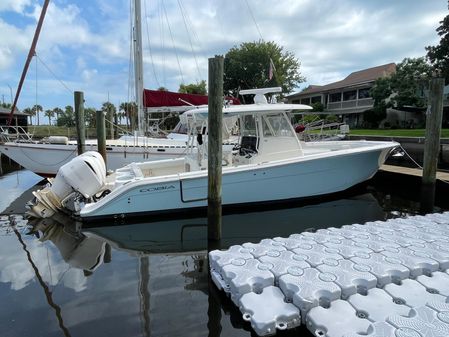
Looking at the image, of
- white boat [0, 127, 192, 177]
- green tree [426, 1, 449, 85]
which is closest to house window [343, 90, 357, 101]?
green tree [426, 1, 449, 85]

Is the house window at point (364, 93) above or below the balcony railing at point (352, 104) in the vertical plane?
above

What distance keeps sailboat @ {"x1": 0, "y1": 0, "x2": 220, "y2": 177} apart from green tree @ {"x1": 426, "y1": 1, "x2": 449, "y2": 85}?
18.5 m

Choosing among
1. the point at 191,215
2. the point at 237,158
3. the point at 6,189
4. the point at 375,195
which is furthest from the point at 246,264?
the point at 6,189

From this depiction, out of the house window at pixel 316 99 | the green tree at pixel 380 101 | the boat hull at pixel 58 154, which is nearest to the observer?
the boat hull at pixel 58 154

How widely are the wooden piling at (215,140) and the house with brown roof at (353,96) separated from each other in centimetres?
2875

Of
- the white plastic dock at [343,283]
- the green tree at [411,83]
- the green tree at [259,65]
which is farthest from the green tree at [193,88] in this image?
the white plastic dock at [343,283]

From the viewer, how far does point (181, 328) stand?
3.33 m

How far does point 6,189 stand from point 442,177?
12.8m

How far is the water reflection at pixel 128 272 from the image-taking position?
135 inches

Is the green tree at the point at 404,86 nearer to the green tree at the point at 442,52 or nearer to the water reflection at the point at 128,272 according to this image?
the green tree at the point at 442,52

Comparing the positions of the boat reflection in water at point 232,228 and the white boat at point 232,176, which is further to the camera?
the white boat at point 232,176

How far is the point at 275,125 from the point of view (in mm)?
7750

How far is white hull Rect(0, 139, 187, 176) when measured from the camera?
11.0m

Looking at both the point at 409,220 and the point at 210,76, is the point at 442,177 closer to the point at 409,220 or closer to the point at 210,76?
the point at 409,220
